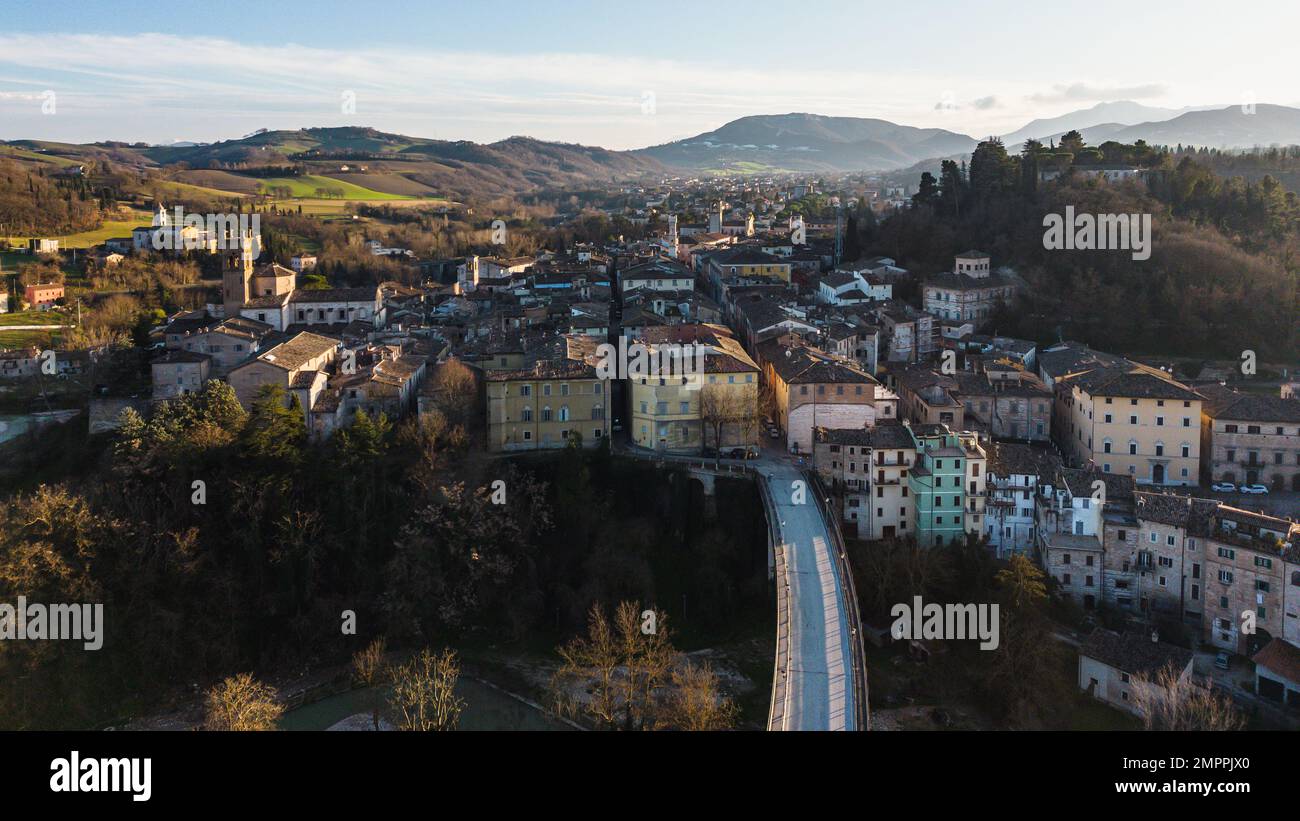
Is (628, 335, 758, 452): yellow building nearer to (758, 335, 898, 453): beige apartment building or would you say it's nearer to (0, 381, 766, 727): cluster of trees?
(758, 335, 898, 453): beige apartment building

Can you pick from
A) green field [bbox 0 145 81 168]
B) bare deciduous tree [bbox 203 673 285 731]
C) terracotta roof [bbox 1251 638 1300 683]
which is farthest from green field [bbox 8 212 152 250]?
terracotta roof [bbox 1251 638 1300 683]

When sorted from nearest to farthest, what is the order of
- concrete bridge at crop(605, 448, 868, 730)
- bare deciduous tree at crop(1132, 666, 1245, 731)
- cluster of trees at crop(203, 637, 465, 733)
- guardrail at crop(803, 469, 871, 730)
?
guardrail at crop(803, 469, 871, 730) → concrete bridge at crop(605, 448, 868, 730) → bare deciduous tree at crop(1132, 666, 1245, 731) → cluster of trees at crop(203, 637, 465, 733)

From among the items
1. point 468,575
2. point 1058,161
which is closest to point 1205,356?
point 1058,161

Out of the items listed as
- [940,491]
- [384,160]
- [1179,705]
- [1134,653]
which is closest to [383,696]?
[940,491]

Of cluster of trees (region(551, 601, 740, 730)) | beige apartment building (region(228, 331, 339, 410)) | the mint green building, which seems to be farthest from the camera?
beige apartment building (region(228, 331, 339, 410))

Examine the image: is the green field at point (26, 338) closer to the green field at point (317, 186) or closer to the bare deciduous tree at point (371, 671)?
the bare deciduous tree at point (371, 671)

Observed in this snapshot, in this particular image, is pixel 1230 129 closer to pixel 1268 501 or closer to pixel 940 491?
pixel 1268 501
